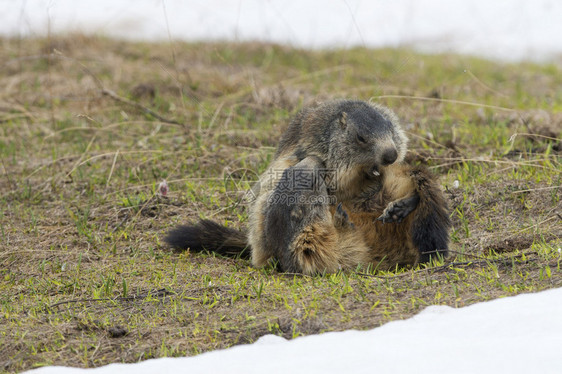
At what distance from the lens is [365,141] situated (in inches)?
168

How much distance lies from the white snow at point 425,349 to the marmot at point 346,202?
0.96 m

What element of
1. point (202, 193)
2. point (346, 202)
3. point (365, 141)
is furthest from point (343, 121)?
point (202, 193)

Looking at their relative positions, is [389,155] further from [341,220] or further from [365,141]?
[341,220]

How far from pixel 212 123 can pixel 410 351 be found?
4.45m

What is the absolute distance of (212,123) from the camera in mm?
6883

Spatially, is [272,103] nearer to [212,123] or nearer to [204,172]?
[212,123]

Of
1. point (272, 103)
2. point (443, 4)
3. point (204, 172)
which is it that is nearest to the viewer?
Result: point (204, 172)

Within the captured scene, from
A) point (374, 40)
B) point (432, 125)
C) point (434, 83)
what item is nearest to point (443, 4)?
point (374, 40)

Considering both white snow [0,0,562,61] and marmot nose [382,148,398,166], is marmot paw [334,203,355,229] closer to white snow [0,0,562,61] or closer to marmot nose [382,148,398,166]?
marmot nose [382,148,398,166]

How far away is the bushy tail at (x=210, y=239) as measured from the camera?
4727mm

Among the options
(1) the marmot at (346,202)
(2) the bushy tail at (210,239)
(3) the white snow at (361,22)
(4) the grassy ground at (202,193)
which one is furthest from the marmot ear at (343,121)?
(3) the white snow at (361,22)

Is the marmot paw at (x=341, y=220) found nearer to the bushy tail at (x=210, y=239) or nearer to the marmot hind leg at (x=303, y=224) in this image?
the marmot hind leg at (x=303, y=224)

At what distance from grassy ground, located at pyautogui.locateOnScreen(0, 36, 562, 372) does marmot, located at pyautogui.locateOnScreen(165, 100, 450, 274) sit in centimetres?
17

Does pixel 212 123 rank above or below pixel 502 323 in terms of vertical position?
above
